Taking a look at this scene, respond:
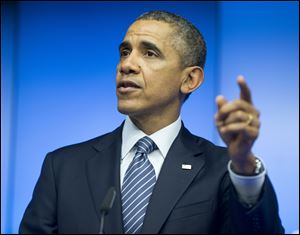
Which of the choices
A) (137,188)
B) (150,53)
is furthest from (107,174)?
(150,53)

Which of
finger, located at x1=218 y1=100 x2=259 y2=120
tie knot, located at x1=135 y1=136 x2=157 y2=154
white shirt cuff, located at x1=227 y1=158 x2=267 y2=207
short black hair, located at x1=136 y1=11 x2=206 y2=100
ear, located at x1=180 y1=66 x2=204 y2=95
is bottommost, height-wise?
white shirt cuff, located at x1=227 y1=158 x2=267 y2=207

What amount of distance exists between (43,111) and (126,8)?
79 cm

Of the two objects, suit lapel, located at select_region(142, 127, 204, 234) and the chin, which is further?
the chin

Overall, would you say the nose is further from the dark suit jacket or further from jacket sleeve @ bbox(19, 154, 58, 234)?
jacket sleeve @ bbox(19, 154, 58, 234)

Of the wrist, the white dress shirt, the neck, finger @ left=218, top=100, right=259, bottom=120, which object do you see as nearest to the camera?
finger @ left=218, top=100, right=259, bottom=120

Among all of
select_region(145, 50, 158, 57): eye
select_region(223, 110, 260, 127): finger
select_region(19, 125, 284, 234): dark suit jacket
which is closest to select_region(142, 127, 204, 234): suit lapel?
select_region(19, 125, 284, 234): dark suit jacket

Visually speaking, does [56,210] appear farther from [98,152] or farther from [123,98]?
[123,98]

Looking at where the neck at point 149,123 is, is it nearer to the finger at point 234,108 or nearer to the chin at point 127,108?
the chin at point 127,108

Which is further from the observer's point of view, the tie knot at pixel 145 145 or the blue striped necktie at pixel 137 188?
the tie knot at pixel 145 145

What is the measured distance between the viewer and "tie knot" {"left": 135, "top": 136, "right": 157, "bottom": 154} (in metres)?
1.40

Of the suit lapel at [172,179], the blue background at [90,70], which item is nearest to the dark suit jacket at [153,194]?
the suit lapel at [172,179]

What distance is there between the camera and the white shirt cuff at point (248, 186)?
109 centimetres

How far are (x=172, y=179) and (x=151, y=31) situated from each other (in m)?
0.44

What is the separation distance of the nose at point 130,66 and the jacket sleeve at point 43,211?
1.09ft
